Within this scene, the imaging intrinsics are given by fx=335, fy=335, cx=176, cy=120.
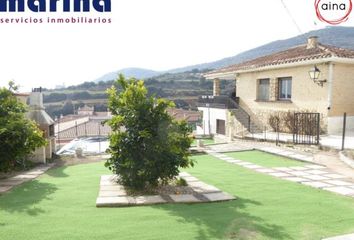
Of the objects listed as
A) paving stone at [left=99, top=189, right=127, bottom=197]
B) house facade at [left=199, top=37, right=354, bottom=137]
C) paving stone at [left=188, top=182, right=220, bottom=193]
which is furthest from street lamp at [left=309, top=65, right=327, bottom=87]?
paving stone at [left=99, top=189, right=127, bottom=197]

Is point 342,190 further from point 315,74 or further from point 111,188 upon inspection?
point 315,74

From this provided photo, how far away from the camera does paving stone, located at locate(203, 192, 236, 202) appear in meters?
5.91

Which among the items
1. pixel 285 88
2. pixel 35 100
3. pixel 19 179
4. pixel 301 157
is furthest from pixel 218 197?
pixel 285 88

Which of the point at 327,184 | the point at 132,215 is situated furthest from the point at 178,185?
the point at 327,184

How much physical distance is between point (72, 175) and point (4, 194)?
98.7 inches

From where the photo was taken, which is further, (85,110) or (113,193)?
(85,110)

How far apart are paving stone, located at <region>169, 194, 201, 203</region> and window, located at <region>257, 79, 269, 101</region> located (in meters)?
15.4

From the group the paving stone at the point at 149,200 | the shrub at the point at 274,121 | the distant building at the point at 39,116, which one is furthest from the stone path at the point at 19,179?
the shrub at the point at 274,121

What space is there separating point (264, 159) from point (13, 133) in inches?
304

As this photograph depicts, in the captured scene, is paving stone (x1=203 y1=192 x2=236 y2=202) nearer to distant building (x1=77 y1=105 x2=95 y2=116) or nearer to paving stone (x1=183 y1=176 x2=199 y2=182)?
paving stone (x1=183 y1=176 x2=199 y2=182)

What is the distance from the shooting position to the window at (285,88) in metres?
18.6

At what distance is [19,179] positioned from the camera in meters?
8.61

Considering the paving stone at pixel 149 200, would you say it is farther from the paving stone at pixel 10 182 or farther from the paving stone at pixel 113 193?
the paving stone at pixel 10 182

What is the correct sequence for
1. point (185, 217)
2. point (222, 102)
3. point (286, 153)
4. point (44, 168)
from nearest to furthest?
point (185, 217) → point (44, 168) → point (286, 153) → point (222, 102)
